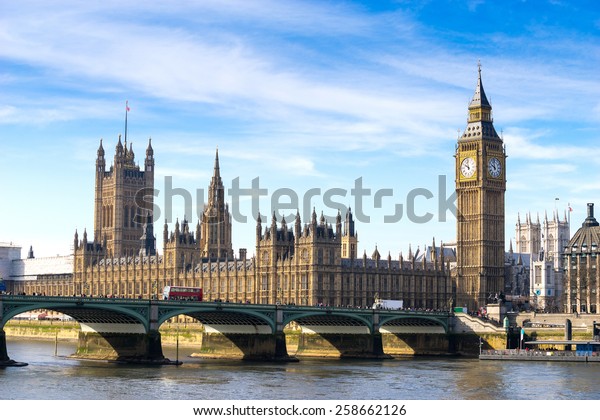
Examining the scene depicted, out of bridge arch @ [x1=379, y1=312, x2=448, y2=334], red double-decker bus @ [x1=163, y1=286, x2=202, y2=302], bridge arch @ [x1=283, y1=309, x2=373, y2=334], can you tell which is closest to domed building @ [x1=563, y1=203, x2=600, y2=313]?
bridge arch @ [x1=379, y1=312, x2=448, y2=334]

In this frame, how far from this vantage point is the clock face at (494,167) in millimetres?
166000

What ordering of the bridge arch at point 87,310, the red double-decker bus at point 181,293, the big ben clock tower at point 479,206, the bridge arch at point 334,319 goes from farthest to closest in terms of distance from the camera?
the big ben clock tower at point 479,206 → the red double-decker bus at point 181,293 → the bridge arch at point 334,319 → the bridge arch at point 87,310

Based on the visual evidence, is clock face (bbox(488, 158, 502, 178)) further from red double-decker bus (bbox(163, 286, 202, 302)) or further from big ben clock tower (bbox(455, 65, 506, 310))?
red double-decker bus (bbox(163, 286, 202, 302))

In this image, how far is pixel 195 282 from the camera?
174 m

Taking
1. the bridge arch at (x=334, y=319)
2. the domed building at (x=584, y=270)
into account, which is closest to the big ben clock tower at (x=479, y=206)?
the domed building at (x=584, y=270)

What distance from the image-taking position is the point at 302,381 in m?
82.6

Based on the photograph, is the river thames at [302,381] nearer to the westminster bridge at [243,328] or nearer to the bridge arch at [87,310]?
the westminster bridge at [243,328]

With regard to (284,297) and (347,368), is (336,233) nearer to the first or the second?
(284,297)

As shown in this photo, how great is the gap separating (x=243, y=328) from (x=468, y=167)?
215 feet

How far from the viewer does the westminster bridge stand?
96369 millimetres

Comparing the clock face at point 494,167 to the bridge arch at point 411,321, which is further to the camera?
the clock face at point 494,167

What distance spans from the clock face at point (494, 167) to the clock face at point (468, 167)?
2266 mm

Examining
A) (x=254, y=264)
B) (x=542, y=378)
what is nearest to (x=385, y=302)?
(x=254, y=264)

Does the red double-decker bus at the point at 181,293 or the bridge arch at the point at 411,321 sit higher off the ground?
the red double-decker bus at the point at 181,293
